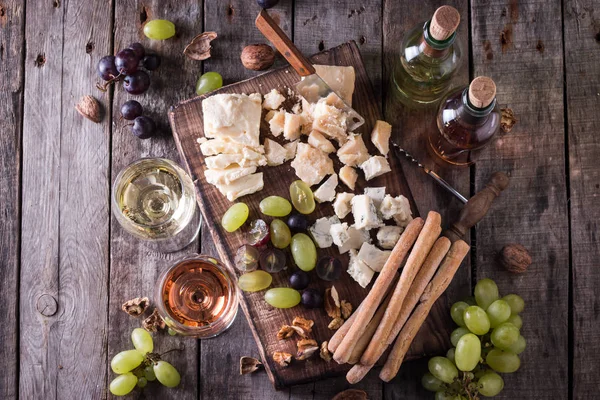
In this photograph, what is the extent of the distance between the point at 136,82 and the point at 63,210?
38 centimetres

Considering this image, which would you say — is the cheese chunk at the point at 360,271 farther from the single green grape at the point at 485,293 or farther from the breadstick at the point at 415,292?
the single green grape at the point at 485,293

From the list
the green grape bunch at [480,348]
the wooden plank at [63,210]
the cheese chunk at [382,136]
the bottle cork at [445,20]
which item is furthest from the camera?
the wooden plank at [63,210]

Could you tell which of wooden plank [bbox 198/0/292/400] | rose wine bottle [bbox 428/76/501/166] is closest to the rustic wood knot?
wooden plank [bbox 198/0/292/400]

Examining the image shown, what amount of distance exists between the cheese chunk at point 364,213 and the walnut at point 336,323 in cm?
22

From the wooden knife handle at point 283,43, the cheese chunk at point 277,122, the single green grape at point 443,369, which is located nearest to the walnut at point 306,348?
the single green grape at point 443,369

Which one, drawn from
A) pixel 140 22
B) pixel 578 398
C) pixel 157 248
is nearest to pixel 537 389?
pixel 578 398

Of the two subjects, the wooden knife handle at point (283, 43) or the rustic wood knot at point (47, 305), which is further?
the rustic wood knot at point (47, 305)

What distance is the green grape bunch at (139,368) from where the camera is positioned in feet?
4.72

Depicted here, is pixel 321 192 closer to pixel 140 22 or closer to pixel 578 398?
pixel 140 22

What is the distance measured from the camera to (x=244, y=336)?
1484 millimetres

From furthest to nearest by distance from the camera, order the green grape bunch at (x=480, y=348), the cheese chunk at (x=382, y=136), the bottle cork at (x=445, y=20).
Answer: the cheese chunk at (x=382, y=136) < the green grape bunch at (x=480, y=348) < the bottle cork at (x=445, y=20)

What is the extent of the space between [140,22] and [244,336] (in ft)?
2.78

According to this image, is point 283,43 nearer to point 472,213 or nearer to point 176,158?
point 176,158

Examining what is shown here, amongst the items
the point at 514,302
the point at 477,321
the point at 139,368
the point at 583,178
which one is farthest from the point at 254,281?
the point at 583,178
